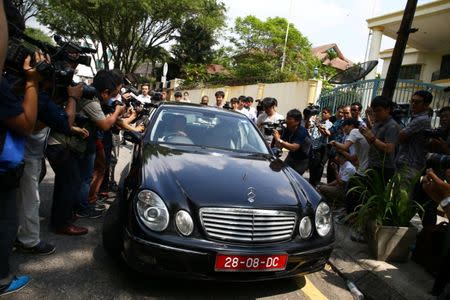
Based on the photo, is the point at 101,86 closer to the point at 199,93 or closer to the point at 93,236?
the point at 93,236

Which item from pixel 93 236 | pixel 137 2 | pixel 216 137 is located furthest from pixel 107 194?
pixel 137 2

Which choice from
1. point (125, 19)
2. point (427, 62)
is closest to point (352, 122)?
point (427, 62)

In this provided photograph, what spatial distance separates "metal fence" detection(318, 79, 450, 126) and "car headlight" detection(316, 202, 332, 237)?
271 inches

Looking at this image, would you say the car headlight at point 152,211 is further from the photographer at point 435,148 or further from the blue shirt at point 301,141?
the blue shirt at point 301,141

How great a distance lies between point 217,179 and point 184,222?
53 cm

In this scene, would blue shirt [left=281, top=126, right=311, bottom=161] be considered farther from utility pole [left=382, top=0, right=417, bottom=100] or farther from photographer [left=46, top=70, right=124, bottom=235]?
photographer [left=46, top=70, right=124, bottom=235]

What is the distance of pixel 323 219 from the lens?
3207mm

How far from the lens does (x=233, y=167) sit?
11.5 feet

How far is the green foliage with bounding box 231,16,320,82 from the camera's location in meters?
33.9

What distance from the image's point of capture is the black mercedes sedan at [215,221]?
269cm

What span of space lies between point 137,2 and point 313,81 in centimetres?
1221

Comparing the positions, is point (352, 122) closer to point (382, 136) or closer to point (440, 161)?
point (382, 136)

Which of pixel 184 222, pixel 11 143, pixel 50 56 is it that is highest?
pixel 50 56

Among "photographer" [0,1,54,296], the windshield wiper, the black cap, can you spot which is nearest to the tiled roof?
the black cap
